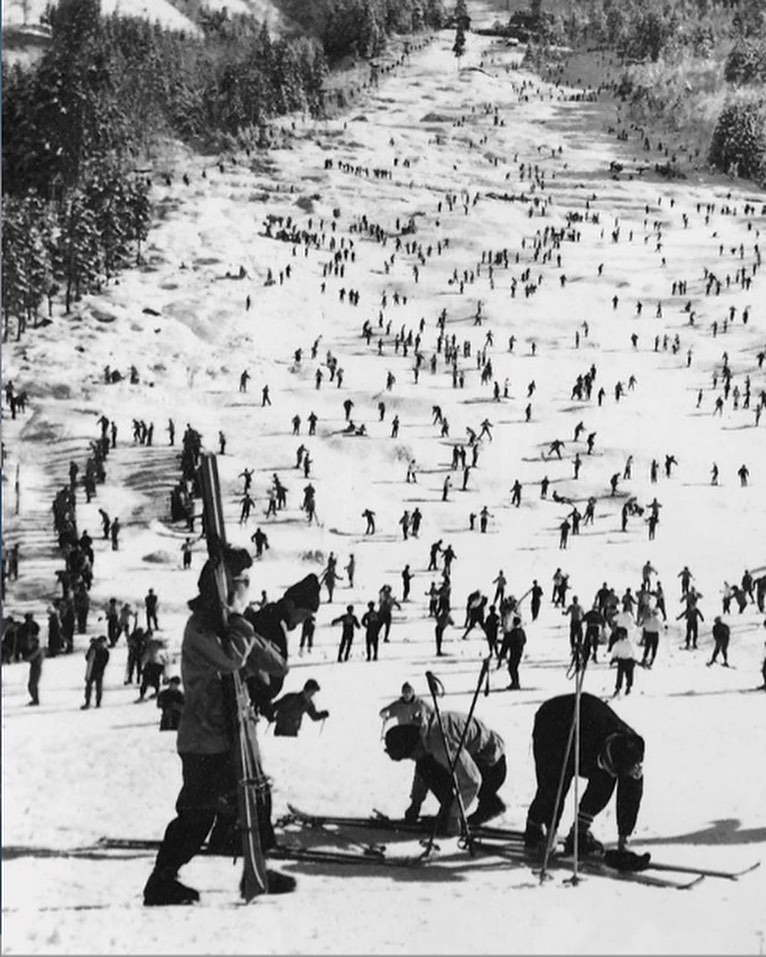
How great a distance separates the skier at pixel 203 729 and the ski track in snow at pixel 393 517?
21 centimetres

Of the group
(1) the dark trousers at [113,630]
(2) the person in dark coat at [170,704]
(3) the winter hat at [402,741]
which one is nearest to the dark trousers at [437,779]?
(3) the winter hat at [402,741]

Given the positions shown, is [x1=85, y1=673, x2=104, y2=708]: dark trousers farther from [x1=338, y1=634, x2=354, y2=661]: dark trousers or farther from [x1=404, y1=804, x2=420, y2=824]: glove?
[x1=338, y1=634, x2=354, y2=661]: dark trousers

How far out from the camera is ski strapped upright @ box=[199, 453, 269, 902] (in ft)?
16.4

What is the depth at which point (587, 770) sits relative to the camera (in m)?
6.43

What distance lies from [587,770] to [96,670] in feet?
11.5

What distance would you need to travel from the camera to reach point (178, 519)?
77.8 feet

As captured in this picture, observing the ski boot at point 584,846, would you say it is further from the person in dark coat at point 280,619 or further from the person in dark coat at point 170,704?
the person in dark coat at point 170,704

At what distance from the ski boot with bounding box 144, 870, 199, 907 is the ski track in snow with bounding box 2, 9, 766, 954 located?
93 mm

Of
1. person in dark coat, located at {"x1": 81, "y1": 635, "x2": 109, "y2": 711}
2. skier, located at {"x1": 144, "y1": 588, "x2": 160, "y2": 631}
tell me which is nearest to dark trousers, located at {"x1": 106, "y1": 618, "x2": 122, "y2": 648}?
skier, located at {"x1": 144, "y1": 588, "x2": 160, "y2": 631}

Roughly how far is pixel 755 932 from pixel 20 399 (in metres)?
23.9

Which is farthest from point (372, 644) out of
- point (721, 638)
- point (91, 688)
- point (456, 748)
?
point (456, 748)

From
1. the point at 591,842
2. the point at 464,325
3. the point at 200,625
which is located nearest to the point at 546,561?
the point at 591,842

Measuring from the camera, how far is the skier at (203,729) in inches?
192

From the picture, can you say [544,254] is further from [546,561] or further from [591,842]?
[591,842]
